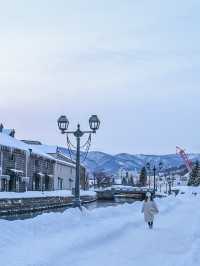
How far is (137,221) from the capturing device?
971 inches

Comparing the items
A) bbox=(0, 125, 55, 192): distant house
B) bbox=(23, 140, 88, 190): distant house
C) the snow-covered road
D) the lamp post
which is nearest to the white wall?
bbox=(23, 140, 88, 190): distant house

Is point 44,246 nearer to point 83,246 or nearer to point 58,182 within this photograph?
point 83,246

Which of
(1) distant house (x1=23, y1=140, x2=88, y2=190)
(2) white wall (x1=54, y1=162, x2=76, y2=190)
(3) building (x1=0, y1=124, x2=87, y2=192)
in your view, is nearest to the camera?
(3) building (x1=0, y1=124, x2=87, y2=192)

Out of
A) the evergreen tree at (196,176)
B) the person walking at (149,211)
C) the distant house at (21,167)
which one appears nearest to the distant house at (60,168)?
the distant house at (21,167)

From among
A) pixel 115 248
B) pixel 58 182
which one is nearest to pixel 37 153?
pixel 58 182

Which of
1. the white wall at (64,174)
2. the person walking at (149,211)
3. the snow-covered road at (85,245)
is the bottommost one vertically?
the snow-covered road at (85,245)

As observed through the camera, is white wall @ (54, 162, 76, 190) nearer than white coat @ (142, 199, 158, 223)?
No

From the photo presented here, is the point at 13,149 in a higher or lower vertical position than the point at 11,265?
higher

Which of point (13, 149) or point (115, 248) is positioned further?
point (13, 149)

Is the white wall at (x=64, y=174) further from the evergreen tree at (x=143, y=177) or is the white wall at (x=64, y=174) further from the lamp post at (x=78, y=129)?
the evergreen tree at (x=143, y=177)

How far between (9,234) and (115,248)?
2793mm

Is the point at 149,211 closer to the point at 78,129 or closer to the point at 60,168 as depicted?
the point at 78,129

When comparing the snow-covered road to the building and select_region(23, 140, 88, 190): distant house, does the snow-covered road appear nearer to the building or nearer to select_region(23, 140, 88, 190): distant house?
the building

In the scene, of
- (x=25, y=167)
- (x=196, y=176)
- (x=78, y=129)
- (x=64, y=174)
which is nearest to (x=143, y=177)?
(x=196, y=176)
